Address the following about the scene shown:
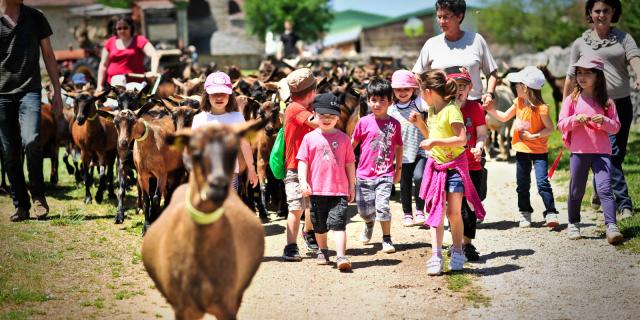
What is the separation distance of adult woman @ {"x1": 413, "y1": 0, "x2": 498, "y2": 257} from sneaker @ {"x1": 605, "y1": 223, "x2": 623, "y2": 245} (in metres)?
1.96

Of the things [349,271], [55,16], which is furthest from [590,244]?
[55,16]

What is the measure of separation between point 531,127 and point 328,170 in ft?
10.5

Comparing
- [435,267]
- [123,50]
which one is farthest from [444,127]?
[123,50]

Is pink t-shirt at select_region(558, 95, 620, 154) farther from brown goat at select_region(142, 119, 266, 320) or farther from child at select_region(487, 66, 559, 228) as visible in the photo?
brown goat at select_region(142, 119, 266, 320)

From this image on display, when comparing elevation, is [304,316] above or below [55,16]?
below

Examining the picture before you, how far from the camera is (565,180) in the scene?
48.1 ft

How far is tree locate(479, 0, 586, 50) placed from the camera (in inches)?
3082

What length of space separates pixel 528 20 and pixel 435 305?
8865 centimetres

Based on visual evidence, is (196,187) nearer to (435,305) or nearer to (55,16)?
(435,305)

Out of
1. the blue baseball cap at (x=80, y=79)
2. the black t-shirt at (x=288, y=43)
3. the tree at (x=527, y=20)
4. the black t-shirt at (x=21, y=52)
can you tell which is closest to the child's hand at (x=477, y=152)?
the black t-shirt at (x=21, y=52)

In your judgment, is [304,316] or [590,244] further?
[590,244]

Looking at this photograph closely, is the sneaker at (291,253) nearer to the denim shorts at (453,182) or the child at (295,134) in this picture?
Result: the child at (295,134)

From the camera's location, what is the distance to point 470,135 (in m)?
9.06

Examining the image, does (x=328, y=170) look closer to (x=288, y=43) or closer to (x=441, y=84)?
(x=441, y=84)
